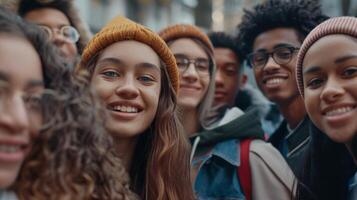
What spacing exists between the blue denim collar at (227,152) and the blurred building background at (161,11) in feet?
30.4

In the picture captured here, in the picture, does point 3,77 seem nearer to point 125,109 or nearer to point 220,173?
Answer: point 125,109

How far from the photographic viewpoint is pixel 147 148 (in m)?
2.96

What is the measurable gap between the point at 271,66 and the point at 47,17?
1.85 metres

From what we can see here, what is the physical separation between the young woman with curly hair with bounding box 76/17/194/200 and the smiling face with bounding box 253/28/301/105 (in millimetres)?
1225

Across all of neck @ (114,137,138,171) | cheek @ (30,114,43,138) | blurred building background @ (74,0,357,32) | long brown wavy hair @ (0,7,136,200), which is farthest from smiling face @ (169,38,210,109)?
blurred building background @ (74,0,357,32)

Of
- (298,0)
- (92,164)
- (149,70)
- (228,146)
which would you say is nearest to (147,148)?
(149,70)

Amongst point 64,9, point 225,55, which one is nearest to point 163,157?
point 64,9

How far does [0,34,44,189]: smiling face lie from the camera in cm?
171

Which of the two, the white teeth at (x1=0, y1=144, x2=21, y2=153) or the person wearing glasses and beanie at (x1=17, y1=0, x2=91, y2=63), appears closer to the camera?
the white teeth at (x1=0, y1=144, x2=21, y2=153)

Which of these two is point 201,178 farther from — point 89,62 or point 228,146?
point 89,62

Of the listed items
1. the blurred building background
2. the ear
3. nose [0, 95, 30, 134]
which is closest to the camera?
nose [0, 95, 30, 134]

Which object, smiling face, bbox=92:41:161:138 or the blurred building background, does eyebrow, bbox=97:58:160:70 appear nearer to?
smiling face, bbox=92:41:161:138

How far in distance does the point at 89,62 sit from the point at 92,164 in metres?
1.07

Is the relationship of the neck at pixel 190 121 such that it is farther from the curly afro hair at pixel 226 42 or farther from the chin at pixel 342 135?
the chin at pixel 342 135
